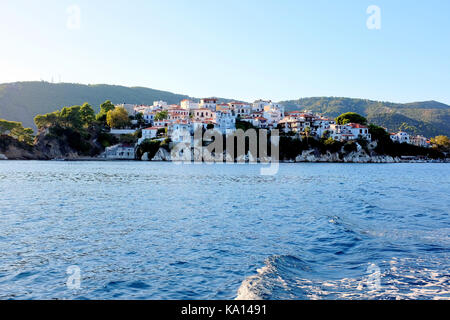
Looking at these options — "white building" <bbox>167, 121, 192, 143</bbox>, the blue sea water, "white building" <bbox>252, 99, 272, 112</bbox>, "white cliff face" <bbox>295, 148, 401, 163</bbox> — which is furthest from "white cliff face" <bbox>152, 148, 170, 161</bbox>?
the blue sea water

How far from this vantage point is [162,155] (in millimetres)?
97438

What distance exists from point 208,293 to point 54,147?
104989mm

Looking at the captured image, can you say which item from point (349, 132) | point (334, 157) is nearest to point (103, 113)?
point (334, 157)

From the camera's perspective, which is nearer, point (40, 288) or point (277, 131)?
point (40, 288)

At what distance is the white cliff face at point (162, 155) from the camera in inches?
3794

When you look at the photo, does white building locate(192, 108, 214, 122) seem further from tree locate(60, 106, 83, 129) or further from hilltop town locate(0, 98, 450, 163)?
tree locate(60, 106, 83, 129)

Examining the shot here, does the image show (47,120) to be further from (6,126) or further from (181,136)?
(181,136)

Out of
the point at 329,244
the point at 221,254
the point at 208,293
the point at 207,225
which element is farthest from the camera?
the point at 207,225

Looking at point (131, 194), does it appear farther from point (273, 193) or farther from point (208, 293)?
point (208, 293)

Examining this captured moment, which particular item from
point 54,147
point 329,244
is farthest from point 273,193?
point 54,147

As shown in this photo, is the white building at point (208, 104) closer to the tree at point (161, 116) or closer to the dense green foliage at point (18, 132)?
the tree at point (161, 116)

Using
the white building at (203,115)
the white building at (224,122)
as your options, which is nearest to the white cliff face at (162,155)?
the white building at (203,115)

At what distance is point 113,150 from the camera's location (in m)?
106

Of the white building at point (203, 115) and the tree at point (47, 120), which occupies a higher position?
the white building at point (203, 115)
